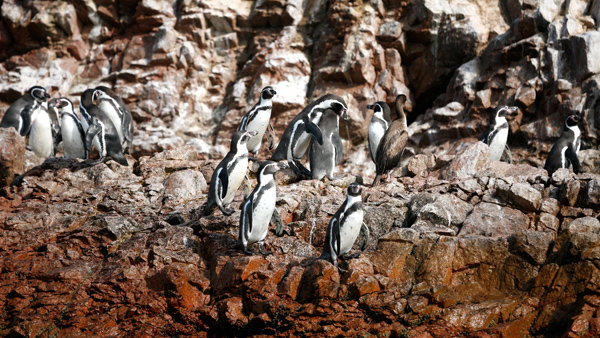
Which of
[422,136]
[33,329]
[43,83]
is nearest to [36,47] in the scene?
[43,83]

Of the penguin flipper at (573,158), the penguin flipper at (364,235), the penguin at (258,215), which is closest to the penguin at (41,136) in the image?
the penguin at (258,215)

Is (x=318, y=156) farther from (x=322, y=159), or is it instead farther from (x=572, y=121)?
(x=572, y=121)

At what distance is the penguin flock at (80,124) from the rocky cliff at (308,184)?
1.90 feet

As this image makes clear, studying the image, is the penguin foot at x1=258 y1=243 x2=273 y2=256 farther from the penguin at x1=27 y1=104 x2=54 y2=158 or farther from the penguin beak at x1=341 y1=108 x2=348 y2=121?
the penguin at x1=27 y1=104 x2=54 y2=158

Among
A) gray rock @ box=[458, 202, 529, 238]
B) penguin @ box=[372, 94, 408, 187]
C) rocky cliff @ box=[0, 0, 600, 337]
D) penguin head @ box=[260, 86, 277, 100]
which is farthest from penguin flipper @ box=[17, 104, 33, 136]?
gray rock @ box=[458, 202, 529, 238]

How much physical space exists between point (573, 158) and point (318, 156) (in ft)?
17.0

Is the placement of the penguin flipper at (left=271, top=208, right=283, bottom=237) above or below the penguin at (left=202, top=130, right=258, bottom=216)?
below

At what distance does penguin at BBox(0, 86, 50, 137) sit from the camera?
614 inches

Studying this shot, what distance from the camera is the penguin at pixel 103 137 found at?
1252cm

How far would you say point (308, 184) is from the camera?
35.6ft

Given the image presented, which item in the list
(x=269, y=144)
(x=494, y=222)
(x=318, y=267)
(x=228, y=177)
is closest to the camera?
(x=318, y=267)

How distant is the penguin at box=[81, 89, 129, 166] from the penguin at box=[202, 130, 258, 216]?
12.6ft

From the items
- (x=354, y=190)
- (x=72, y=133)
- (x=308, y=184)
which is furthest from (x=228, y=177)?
(x=72, y=133)

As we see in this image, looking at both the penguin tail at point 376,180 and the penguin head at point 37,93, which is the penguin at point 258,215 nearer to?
the penguin tail at point 376,180
